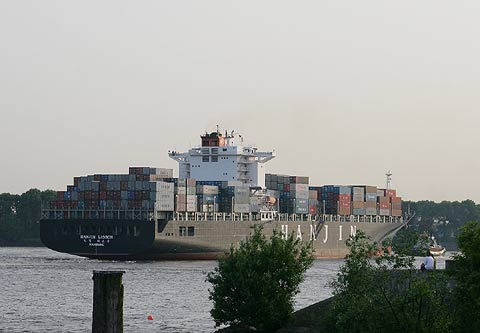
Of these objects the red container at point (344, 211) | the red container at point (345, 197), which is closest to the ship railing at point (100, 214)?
the red container at point (344, 211)

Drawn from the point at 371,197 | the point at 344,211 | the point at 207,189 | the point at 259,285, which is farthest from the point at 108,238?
the point at 259,285

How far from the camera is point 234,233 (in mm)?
125250

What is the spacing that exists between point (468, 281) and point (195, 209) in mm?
91021

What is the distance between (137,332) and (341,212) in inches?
3912

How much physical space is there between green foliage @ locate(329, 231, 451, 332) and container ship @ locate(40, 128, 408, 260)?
262 ft

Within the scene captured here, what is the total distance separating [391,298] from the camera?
31.6 m

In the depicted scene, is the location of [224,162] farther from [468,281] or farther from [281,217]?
[468,281]

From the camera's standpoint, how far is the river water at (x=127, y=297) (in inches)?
2098

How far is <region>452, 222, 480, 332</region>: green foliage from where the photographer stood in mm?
30875

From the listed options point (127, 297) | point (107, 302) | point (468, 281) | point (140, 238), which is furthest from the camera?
point (140, 238)

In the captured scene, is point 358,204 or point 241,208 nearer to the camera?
point 241,208

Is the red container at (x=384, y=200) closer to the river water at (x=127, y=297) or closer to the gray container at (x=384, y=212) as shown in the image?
the gray container at (x=384, y=212)

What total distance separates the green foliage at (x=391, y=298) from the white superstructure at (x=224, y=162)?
99906mm

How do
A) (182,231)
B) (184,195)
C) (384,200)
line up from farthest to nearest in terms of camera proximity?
1. (384,200)
2. (184,195)
3. (182,231)
